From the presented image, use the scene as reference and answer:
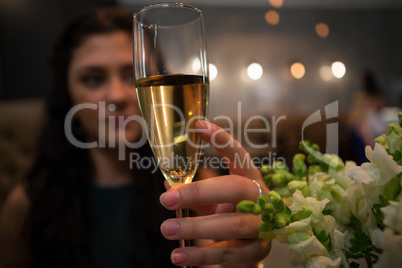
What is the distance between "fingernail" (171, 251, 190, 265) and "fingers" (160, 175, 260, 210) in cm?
7

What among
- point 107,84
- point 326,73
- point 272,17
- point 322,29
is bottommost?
point 107,84

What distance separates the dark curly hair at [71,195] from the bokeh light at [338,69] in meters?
4.51

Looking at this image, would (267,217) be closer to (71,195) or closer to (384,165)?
(384,165)

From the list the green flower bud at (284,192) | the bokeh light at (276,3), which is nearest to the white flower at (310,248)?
the green flower bud at (284,192)

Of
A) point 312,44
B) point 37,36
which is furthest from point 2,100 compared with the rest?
point 312,44

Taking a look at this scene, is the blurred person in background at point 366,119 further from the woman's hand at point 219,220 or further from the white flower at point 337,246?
the white flower at point 337,246

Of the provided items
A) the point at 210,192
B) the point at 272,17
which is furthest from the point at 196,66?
the point at 272,17

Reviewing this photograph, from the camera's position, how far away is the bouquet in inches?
12.0

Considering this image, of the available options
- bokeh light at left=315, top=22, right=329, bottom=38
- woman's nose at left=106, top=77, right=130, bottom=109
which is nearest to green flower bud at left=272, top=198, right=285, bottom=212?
woman's nose at left=106, top=77, right=130, bottom=109

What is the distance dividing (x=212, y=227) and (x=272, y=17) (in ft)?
18.3

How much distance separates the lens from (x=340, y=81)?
5.28m

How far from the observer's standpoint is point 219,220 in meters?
0.52

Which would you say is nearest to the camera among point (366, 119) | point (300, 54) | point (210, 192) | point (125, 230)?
point (210, 192)

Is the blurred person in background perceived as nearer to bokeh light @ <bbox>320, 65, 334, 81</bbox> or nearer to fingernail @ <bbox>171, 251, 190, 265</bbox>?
bokeh light @ <bbox>320, 65, 334, 81</bbox>
